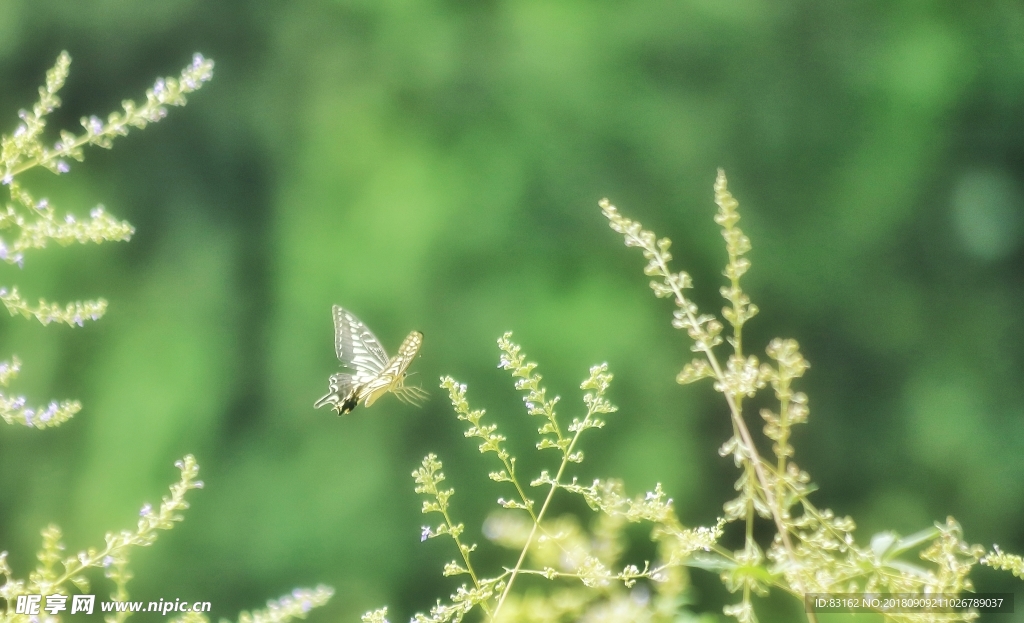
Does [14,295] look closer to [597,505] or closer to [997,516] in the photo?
[597,505]

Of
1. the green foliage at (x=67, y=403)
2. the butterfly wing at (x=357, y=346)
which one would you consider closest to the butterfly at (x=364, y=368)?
the butterfly wing at (x=357, y=346)

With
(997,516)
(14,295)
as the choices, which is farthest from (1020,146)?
(14,295)

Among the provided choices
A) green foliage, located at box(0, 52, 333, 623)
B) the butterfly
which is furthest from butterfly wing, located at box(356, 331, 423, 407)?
green foliage, located at box(0, 52, 333, 623)

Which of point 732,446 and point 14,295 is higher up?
point 14,295

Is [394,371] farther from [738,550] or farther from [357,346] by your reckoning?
[738,550]

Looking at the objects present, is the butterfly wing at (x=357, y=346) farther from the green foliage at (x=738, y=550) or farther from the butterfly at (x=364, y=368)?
the green foliage at (x=738, y=550)
